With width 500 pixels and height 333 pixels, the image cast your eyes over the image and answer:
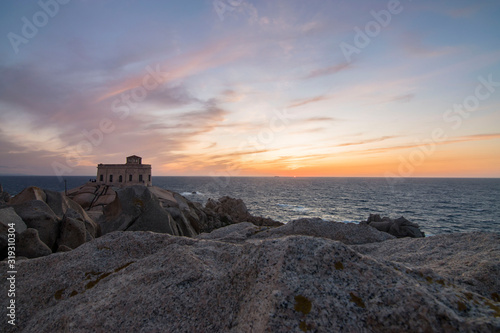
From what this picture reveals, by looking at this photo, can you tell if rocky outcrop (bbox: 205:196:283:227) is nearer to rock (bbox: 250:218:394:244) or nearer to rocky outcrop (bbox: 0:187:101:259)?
rocky outcrop (bbox: 0:187:101:259)

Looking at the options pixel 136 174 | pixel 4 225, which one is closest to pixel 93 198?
pixel 136 174

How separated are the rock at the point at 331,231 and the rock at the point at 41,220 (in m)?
9.95

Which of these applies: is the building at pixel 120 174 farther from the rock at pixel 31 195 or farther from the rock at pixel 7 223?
the rock at pixel 7 223

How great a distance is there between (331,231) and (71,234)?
12.2m

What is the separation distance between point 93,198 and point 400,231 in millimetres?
43442

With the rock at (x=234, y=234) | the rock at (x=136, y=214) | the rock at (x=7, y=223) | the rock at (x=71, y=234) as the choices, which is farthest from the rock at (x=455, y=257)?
the rock at (x=136, y=214)

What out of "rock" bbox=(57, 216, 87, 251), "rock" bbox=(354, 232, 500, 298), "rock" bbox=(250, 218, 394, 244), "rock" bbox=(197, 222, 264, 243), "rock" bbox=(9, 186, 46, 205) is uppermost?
"rock" bbox=(9, 186, 46, 205)

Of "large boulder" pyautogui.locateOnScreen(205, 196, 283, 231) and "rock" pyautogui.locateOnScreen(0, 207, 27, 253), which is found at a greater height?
"rock" pyautogui.locateOnScreen(0, 207, 27, 253)

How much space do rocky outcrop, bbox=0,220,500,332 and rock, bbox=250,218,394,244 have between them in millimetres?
3566

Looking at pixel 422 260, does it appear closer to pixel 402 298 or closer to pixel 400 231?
pixel 402 298

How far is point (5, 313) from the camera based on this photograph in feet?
16.8

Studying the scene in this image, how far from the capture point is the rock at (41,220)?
12.4m

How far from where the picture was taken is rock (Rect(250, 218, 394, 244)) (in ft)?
33.1

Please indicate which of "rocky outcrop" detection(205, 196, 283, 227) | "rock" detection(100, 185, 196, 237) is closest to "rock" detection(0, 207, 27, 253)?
"rock" detection(100, 185, 196, 237)
